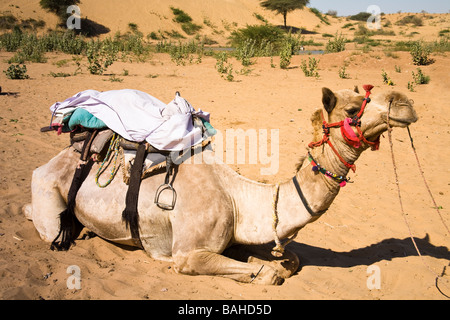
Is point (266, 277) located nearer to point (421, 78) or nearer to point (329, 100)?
point (329, 100)

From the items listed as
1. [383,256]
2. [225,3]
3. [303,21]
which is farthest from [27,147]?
[303,21]

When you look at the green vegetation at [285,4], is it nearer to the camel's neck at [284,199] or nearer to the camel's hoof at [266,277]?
the camel's neck at [284,199]

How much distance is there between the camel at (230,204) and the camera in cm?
329

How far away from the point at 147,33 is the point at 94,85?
113ft

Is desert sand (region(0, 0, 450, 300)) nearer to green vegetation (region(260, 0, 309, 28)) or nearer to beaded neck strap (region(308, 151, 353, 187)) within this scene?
beaded neck strap (region(308, 151, 353, 187))

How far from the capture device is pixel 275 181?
23.5 feet

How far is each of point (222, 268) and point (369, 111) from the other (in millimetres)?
1892

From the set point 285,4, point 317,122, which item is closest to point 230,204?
point 317,122

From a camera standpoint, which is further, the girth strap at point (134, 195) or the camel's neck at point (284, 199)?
the girth strap at point (134, 195)

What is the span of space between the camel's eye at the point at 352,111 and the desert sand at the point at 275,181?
1.69 m

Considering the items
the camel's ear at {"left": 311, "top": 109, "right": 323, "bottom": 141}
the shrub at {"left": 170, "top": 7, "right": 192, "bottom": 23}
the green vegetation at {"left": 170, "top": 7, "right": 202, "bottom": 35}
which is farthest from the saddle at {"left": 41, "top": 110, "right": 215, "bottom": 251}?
the shrub at {"left": 170, "top": 7, "right": 192, "bottom": 23}

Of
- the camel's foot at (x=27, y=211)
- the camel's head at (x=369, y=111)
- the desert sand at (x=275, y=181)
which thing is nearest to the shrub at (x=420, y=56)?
the desert sand at (x=275, y=181)

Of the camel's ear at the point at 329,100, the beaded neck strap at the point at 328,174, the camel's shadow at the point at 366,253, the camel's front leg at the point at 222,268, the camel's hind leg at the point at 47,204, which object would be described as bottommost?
the camel's shadow at the point at 366,253

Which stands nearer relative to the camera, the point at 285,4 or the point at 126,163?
the point at 126,163
